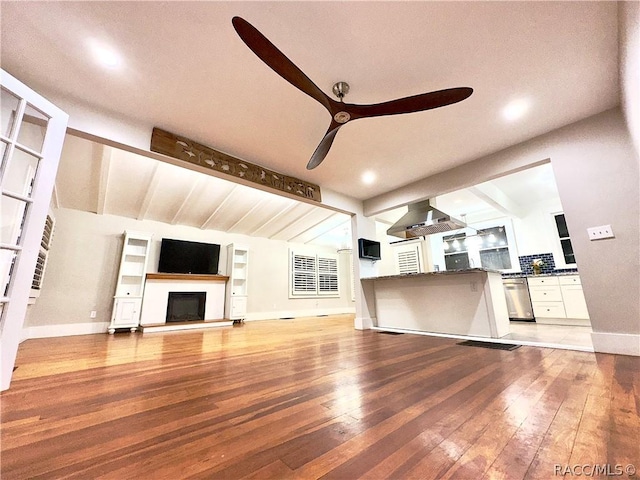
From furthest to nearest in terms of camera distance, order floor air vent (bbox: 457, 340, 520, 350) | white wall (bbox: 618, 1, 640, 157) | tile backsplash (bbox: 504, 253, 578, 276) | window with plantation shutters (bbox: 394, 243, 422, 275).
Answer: window with plantation shutters (bbox: 394, 243, 422, 275) → tile backsplash (bbox: 504, 253, 578, 276) → floor air vent (bbox: 457, 340, 520, 350) → white wall (bbox: 618, 1, 640, 157)

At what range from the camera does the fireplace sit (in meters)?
5.63

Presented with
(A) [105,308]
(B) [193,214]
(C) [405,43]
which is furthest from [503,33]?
(A) [105,308]

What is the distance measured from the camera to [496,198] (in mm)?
4859

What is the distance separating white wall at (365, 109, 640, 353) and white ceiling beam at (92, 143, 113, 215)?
231 inches

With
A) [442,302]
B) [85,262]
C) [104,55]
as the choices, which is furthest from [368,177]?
[85,262]

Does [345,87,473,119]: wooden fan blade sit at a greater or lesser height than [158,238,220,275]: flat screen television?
greater

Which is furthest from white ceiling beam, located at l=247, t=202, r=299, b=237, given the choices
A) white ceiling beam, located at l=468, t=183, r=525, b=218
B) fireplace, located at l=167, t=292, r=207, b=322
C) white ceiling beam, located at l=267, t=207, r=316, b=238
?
white ceiling beam, located at l=468, t=183, r=525, b=218

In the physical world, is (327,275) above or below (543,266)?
above

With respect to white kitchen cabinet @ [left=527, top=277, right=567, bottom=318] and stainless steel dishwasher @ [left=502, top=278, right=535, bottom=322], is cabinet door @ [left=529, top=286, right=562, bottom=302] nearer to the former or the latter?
white kitchen cabinet @ [left=527, top=277, right=567, bottom=318]

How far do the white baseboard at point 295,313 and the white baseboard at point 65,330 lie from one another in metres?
3.10

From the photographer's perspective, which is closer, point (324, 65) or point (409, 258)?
point (324, 65)

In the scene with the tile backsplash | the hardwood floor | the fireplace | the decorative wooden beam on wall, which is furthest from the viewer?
the fireplace

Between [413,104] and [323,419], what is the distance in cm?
215

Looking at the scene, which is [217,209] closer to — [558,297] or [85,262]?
[85,262]
